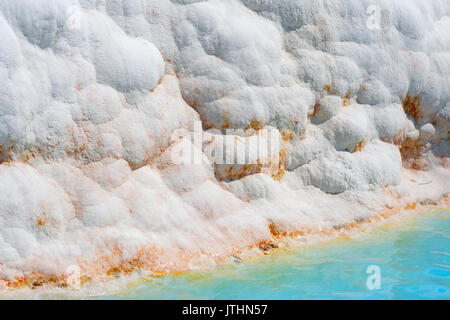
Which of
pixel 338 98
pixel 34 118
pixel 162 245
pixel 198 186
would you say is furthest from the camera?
pixel 338 98

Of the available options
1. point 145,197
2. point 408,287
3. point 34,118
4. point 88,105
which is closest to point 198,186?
point 145,197

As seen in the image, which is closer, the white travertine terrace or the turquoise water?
the turquoise water

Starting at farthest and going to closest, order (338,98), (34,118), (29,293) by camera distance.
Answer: (338,98) < (34,118) < (29,293)

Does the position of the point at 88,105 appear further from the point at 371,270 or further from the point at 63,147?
the point at 371,270

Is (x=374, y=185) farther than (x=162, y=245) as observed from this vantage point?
Yes
